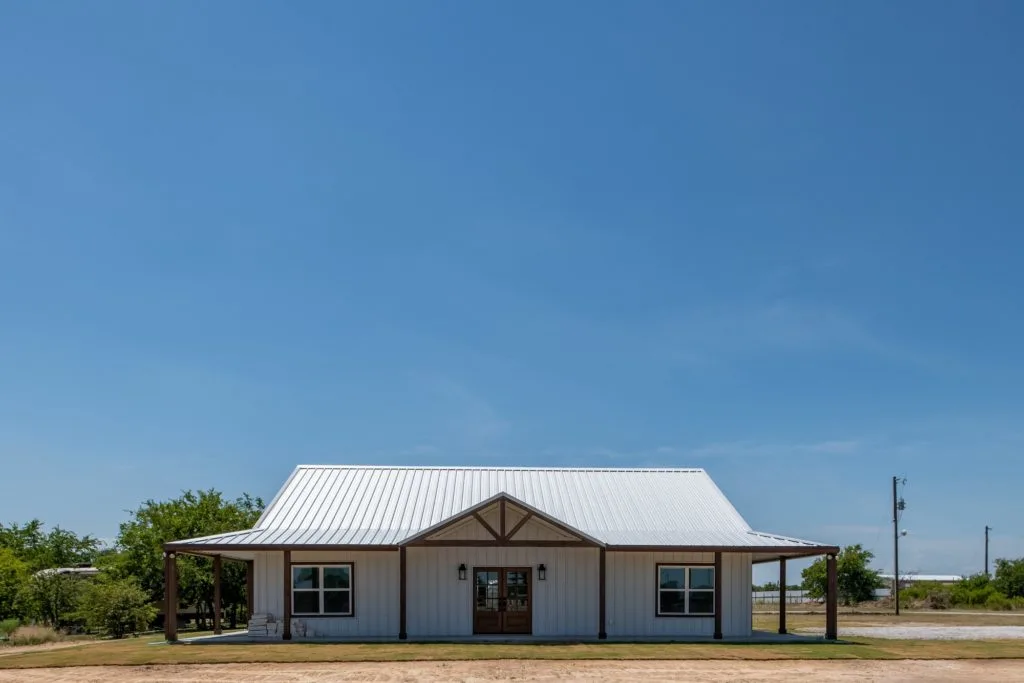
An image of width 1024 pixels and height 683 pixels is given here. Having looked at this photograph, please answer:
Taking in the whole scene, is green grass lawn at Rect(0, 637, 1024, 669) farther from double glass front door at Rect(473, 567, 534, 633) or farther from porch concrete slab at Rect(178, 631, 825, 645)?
double glass front door at Rect(473, 567, 534, 633)

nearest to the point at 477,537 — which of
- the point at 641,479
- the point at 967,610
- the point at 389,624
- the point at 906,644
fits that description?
the point at 389,624

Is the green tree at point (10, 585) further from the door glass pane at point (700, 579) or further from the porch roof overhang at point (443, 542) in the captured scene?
the door glass pane at point (700, 579)

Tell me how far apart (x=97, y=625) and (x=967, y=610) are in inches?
1808

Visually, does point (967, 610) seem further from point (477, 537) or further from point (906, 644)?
point (477, 537)

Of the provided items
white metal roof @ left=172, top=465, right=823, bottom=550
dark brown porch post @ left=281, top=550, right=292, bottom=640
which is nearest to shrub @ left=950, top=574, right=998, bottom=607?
white metal roof @ left=172, top=465, right=823, bottom=550

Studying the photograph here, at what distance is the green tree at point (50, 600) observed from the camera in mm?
32812

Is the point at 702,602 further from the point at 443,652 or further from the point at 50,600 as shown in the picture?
the point at 50,600

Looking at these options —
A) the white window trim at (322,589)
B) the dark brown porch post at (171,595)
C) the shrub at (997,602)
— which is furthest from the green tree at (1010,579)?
the dark brown porch post at (171,595)

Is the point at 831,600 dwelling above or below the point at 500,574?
below

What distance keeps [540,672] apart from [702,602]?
8.62 meters

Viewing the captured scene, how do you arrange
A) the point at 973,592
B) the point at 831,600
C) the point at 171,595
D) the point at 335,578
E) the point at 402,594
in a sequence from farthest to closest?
the point at 973,592 → the point at 335,578 → the point at 831,600 → the point at 402,594 → the point at 171,595

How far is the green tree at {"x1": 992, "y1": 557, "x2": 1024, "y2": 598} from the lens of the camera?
6044 cm

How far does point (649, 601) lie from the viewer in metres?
24.7

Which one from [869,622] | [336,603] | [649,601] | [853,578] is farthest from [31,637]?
[853,578]
